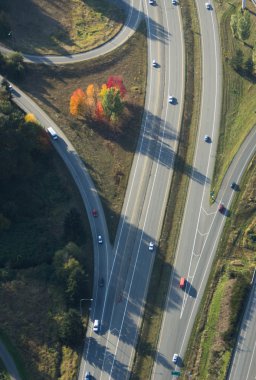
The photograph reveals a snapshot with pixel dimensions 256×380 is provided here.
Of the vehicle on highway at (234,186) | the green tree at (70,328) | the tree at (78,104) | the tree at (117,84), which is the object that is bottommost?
the green tree at (70,328)

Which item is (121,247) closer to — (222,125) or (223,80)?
(222,125)

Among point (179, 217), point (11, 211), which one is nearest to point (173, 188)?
point (179, 217)

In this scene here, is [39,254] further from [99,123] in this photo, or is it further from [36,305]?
[99,123]

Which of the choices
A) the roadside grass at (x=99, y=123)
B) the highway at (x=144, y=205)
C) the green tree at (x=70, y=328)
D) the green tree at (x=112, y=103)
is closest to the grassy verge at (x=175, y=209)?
the highway at (x=144, y=205)

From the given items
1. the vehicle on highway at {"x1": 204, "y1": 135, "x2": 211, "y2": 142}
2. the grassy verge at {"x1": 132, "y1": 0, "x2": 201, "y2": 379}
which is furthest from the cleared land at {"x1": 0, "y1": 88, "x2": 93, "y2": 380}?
the vehicle on highway at {"x1": 204, "y1": 135, "x2": 211, "y2": 142}

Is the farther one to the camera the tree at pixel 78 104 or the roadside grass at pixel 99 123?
the tree at pixel 78 104

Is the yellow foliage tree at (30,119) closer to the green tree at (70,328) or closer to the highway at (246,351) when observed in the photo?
the green tree at (70,328)

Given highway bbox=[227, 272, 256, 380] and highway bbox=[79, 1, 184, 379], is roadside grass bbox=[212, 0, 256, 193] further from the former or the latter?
highway bbox=[227, 272, 256, 380]
